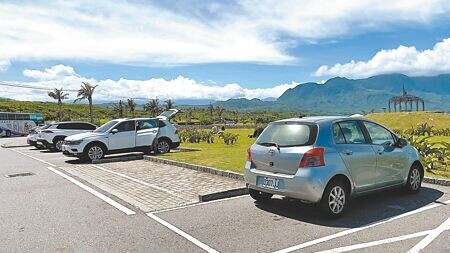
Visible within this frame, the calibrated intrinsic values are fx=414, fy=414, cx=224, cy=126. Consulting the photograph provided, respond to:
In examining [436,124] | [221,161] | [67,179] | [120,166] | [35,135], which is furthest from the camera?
[436,124]

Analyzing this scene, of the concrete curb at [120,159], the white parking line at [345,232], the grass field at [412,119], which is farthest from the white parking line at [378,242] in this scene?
the grass field at [412,119]

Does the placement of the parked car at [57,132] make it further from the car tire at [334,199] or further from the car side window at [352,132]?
the car tire at [334,199]

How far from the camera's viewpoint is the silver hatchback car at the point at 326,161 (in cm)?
635

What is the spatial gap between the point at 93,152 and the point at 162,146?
2830mm

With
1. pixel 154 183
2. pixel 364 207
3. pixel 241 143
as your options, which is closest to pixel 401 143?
pixel 364 207

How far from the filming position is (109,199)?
8312 millimetres

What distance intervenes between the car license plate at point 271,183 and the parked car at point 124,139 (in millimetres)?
10677

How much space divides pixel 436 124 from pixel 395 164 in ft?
117

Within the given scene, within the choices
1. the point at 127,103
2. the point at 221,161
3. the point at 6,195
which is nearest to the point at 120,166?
the point at 221,161

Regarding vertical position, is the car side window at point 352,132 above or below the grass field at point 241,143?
above

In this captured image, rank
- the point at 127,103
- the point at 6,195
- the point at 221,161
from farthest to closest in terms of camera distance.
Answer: the point at 127,103 < the point at 221,161 < the point at 6,195

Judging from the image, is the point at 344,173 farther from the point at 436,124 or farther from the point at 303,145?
the point at 436,124

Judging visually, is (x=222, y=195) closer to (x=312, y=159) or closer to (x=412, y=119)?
(x=312, y=159)

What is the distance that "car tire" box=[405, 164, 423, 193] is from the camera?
319 inches
